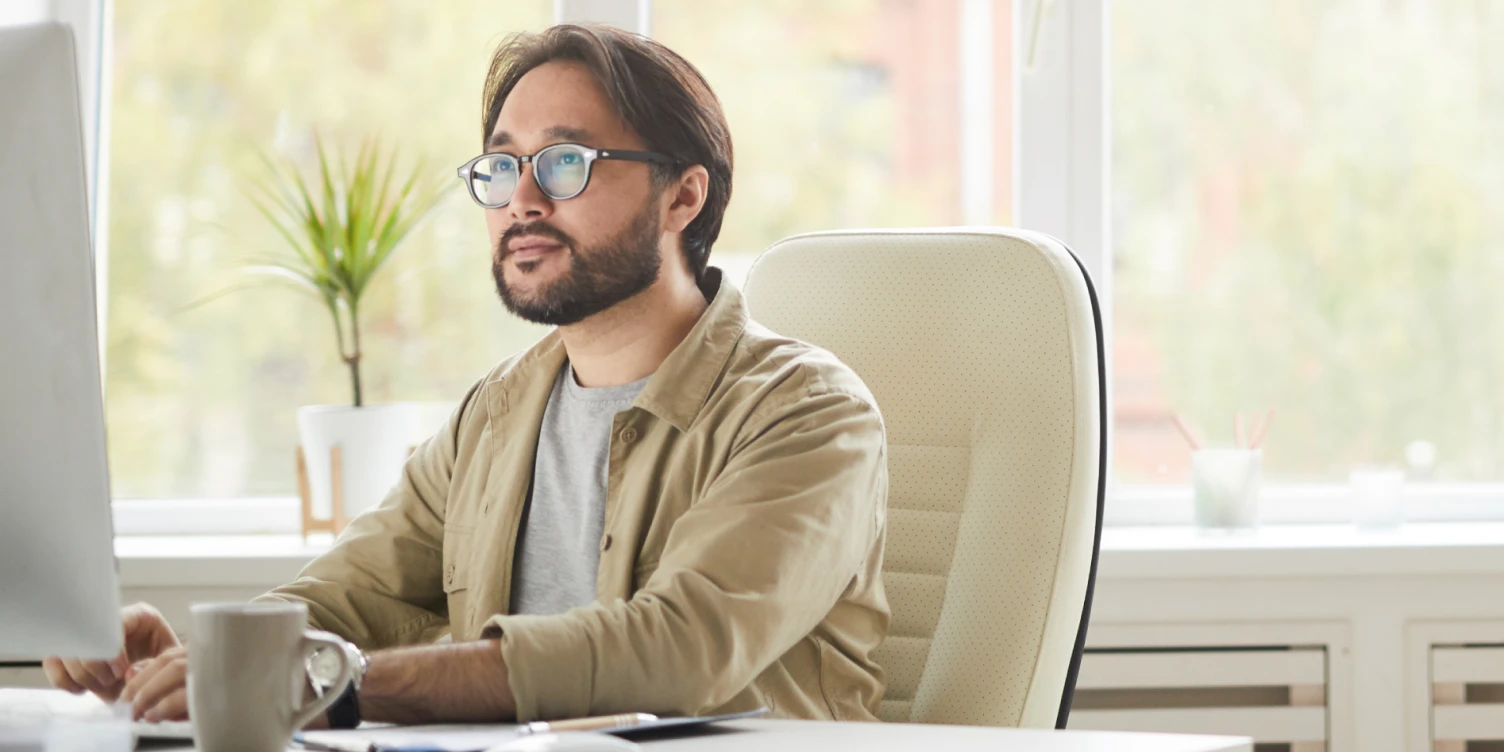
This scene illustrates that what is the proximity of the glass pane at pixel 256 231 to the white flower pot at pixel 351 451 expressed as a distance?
245mm

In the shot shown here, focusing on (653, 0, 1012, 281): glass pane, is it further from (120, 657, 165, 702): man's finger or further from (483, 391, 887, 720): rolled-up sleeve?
(120, 657, 165, 702): man's finger

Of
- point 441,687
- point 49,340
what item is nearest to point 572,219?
point 441,687

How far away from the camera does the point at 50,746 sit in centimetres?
89

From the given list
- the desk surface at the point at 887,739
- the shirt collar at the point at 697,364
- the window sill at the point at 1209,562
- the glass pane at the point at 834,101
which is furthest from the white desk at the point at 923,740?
the glass pane at the point at 834,101

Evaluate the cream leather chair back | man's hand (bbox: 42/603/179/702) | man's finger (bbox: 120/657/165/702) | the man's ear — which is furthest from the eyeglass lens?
man's finger (bbox: 120/657/165/702)

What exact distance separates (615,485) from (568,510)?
0.09 metres

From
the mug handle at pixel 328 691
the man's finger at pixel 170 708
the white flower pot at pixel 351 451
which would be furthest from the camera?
the white flower pot at pixel 351 451

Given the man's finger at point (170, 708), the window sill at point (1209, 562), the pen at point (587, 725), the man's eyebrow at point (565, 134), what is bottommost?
the window sill at point (1209, 562)

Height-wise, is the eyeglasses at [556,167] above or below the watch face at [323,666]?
above

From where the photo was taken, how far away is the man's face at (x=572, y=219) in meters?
1.55

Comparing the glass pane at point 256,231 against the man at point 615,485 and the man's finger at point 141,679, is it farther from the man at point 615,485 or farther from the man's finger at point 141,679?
the man's finger at point 141,679

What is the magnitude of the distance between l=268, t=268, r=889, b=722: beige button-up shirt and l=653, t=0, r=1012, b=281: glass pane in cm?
94

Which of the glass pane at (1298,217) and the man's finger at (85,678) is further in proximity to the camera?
the glass pane at (1298,217)

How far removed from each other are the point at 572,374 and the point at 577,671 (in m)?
0.56
